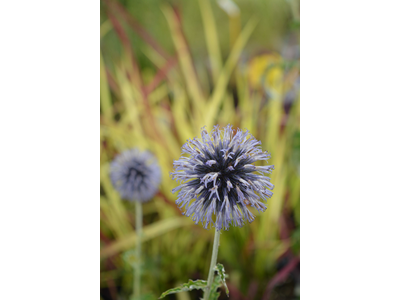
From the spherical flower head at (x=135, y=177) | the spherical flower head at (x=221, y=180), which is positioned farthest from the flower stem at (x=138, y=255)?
the spherical flower head at (x=221, y=180)

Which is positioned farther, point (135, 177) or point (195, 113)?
point (195, 113)

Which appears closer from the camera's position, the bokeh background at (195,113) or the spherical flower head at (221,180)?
the spherical flower head at (221,180)

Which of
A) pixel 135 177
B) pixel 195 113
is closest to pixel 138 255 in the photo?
pixel 135 177

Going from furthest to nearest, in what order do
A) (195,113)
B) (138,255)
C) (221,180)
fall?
(195,113)
(138,255)
(221,180)

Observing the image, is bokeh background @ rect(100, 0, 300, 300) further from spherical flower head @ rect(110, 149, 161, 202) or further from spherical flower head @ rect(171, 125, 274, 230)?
spherical flower head @ rect(171, 125, 274, 230)

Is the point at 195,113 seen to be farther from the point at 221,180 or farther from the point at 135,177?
the point at 221,180

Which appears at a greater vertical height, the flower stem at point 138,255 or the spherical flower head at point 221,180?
the spherical flower head at point 221,180

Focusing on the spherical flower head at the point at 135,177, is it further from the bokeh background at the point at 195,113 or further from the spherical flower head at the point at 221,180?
the spherical flower head at the point at 221,180
